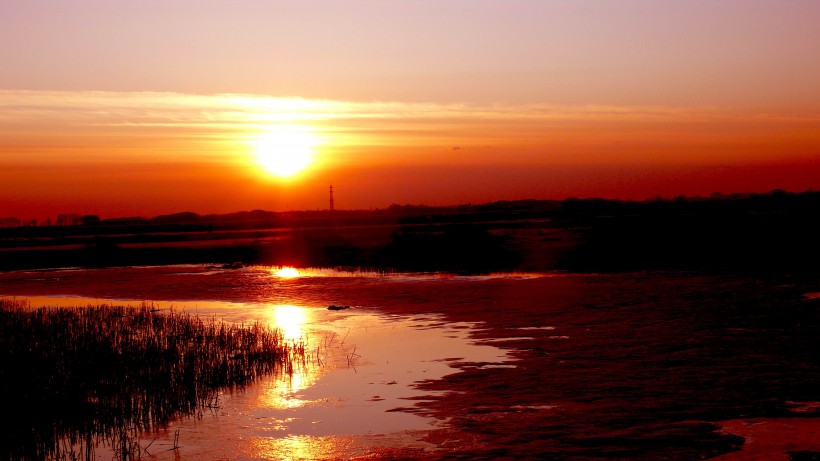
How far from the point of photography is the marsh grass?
1338 centimetres

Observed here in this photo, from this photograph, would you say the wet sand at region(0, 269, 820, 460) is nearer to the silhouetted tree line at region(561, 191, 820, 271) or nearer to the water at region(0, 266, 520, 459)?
the water at region(0, 266, 520, 459)

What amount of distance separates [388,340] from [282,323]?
221 inches

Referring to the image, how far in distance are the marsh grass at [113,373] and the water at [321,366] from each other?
0.54 m

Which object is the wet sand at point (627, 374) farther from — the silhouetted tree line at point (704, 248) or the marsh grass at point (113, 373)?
the silhouetted tree line at point (704, 248)

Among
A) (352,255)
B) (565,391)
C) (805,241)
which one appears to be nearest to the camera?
(565,391)

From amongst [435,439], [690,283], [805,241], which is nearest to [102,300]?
[690,283]

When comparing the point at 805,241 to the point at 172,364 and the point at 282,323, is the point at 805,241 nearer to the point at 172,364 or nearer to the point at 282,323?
the point at 282,323

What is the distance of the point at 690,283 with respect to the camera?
32.5 meters

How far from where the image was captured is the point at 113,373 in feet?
58.9

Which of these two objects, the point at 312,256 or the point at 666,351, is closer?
the point at 666,351

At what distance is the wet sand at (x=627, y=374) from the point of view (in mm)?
11906

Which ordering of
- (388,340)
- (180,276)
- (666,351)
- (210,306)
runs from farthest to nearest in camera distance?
1. (180,276)
2. (210,306)
3. (388,340)
4. (666,351)

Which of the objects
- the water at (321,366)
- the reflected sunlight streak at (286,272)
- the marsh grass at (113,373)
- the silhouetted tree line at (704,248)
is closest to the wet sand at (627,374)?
the water at (321,366)

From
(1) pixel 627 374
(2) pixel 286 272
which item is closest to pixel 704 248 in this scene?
(2) pixel 286 272
